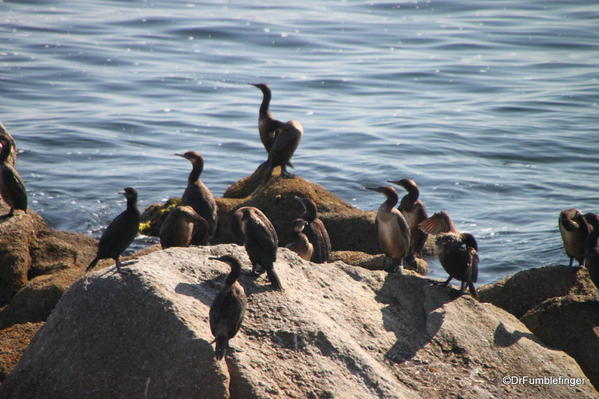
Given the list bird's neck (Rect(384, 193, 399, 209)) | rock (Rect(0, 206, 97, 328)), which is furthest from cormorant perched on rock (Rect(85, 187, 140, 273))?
bird's neck (Rect(384, 193, 399, 209))

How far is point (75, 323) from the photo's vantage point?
22.1ft

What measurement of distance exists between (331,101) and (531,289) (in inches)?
682

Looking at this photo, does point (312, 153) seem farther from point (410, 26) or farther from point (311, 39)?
point (410, 26)

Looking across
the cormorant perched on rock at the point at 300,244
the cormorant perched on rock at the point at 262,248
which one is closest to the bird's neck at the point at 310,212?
the cormorant perched on rock at the point at 300,244

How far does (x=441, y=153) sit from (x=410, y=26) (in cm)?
1648

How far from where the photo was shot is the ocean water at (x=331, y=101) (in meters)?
18.5

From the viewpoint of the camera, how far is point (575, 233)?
426 inches

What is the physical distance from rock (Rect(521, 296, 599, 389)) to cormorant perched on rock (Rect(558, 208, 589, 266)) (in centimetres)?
187

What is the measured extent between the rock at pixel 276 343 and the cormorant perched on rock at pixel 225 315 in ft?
0.46

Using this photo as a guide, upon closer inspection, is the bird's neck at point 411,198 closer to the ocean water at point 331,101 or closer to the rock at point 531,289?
the ocean water at point 331,101

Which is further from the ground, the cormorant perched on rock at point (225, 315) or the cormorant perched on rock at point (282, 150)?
the cormorant perched on rock at point (225, 315)

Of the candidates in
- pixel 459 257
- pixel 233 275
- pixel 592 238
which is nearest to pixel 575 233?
pixel 592 238

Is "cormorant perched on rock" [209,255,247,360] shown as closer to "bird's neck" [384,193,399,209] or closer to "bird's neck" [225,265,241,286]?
"bird's neck" [225,265,241,286]

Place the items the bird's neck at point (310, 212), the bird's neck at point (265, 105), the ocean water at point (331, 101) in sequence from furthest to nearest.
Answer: the ocean water at point (331, 101) < the bird's neck at point (265, 105) < the bird's neck at point (310, 212)
